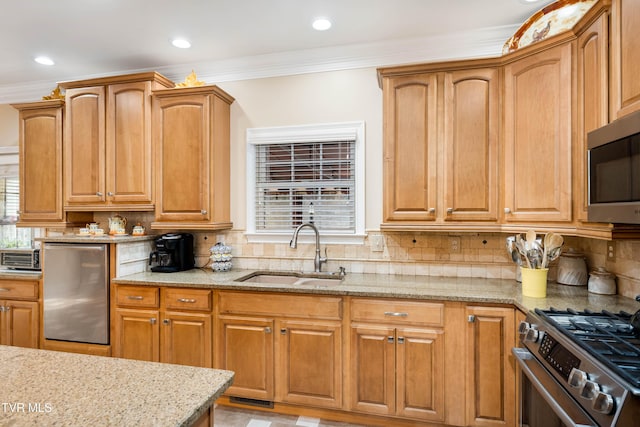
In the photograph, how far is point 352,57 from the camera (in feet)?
9.55

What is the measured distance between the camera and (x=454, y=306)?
7.19ft

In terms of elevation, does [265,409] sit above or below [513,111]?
below

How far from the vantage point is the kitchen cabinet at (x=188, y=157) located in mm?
2887

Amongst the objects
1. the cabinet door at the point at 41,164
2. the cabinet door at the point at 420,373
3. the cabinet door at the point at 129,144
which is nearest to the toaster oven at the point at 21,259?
the cabinet door at the point at 41,164

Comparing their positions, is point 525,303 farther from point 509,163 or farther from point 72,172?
point 72,172

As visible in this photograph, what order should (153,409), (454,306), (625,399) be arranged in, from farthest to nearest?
(454,306), (625,399), (153,409)

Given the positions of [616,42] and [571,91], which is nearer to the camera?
[616,42]

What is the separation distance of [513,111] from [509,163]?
0.34 meters

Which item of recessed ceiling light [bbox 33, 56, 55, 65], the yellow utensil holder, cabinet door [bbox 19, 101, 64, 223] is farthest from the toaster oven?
the yellow utensil holder

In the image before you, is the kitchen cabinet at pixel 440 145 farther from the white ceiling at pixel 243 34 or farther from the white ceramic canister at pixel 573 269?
the white ceramic canister at pixel 573 269

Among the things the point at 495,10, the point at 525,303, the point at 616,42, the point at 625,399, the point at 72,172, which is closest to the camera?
the point at 625,399

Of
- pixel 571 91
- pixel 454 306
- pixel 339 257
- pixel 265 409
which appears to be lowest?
pixel 265 409

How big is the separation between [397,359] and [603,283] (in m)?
1.32

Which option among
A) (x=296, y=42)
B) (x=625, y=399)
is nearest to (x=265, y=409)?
(x=625, y=399)
